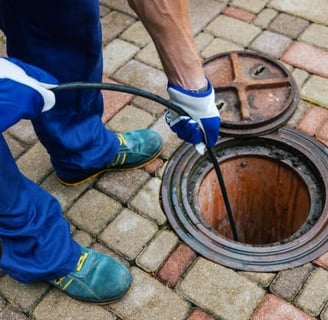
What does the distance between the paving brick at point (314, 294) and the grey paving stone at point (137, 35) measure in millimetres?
1653

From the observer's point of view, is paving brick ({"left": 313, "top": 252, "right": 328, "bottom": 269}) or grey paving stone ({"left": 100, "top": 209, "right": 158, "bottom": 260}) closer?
paving brick ({"left": 313, "top": 252, "right": 328, "bottom": 269})

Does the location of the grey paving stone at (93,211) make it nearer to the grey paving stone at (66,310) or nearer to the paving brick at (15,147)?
the grey paving stone at (66,310)

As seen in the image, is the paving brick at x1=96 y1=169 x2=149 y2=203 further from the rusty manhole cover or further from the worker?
the rusty manhole cover

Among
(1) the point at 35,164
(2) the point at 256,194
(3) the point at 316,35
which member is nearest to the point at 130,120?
(1) the point at 35,164

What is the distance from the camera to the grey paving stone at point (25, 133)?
2693 mm

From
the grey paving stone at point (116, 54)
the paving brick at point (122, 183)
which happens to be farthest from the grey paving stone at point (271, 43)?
the paving brick at point (122, 183)

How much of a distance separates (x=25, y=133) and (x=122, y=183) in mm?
606

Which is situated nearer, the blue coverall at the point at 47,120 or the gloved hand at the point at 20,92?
the gloved hand at the point at 20,92

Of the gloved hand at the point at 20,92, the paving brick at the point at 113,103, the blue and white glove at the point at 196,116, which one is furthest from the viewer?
the paving brick at the point at 113,103

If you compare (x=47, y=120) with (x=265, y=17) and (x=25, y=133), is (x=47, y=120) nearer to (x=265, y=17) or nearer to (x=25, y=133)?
(x=25, y=133)

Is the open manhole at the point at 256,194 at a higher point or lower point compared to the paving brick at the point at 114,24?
lower

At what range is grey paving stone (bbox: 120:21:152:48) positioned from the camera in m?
3.13

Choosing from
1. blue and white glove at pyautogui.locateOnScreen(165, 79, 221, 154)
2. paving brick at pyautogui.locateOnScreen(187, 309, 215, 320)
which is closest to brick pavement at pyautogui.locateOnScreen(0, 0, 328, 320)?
paving brick at pyautogui.locateOnScreen(187, 309, 215, 320)

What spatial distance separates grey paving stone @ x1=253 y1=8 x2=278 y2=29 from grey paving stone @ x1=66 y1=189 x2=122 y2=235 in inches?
56.1
